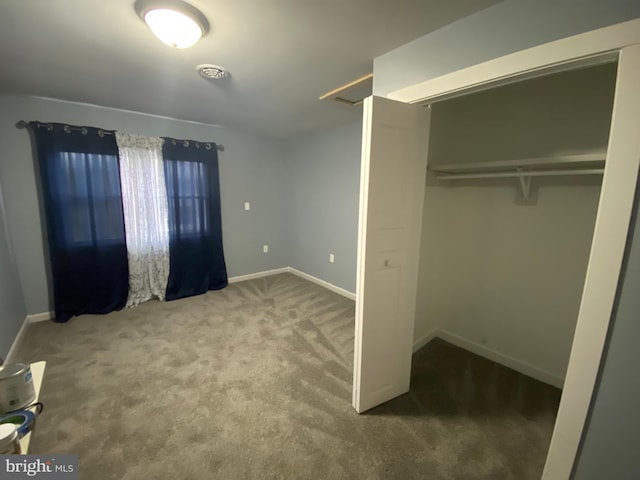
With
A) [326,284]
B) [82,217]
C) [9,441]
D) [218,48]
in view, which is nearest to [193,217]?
[82,217]

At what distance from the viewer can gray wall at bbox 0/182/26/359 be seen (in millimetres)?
2225

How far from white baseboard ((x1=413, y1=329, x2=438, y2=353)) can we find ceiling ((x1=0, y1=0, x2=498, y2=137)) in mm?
2382

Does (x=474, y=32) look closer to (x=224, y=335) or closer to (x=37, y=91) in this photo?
(x=224, y=335)

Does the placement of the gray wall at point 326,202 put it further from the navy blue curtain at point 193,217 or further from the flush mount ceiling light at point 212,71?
the flush mount ceiling light at point 212,71

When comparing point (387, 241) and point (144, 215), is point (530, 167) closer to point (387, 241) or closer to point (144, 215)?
point (387, 241)

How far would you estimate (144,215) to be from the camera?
3.36 m

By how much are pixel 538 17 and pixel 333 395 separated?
2.40m

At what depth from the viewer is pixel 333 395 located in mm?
1940

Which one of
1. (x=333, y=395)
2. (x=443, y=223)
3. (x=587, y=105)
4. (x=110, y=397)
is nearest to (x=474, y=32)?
(x=587, y=105)

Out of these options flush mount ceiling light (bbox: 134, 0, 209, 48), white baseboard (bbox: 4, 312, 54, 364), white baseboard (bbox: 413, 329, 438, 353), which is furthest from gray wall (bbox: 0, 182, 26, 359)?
white baseboard (bbox: 413, 329, 438, 353)

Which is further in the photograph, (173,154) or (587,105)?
(173,154)

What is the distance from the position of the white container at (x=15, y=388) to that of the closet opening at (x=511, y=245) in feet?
7.42

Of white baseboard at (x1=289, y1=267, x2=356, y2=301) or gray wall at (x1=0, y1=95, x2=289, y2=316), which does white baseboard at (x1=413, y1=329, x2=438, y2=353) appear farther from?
gray wall at (x1=0, y1=95, x2=289, y2=316)

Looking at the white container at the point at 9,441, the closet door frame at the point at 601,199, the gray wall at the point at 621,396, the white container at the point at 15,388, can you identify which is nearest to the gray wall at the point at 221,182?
the white container at the point at 15,388
